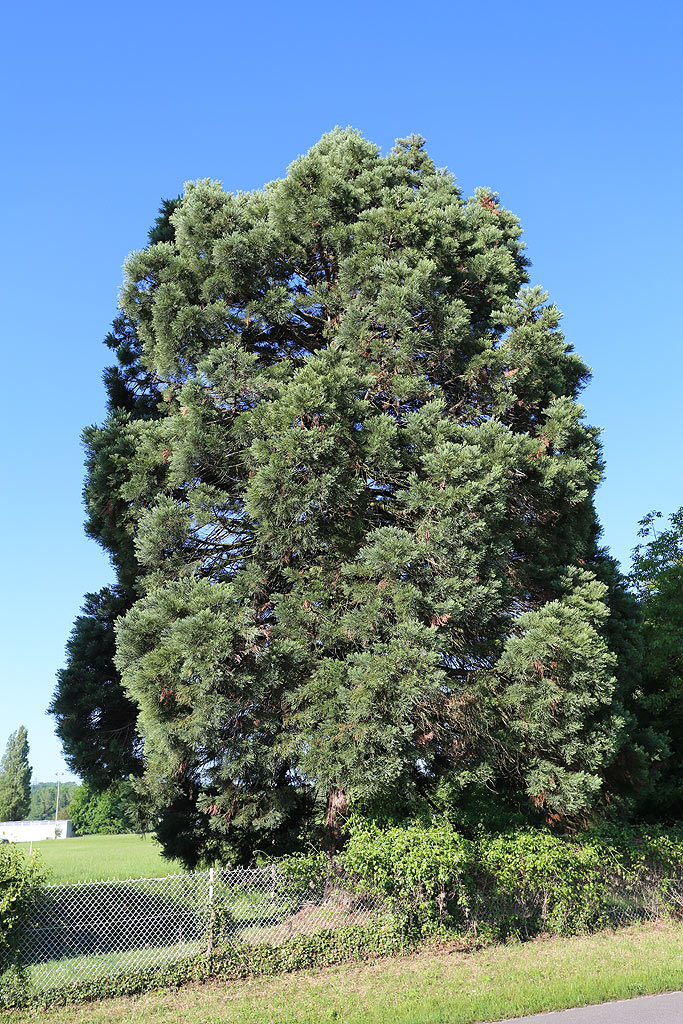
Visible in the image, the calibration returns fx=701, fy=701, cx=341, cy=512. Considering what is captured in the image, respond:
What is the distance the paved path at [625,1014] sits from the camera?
18.7ft

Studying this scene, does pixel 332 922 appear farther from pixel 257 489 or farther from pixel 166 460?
pixel 166 460

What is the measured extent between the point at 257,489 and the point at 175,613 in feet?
5.93

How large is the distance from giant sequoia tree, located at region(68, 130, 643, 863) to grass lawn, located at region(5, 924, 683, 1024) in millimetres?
1725

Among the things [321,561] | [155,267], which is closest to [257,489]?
[321,561]

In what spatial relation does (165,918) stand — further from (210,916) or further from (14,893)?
(14,893)

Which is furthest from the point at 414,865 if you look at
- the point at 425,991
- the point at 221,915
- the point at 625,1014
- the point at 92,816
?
the point at 92,816

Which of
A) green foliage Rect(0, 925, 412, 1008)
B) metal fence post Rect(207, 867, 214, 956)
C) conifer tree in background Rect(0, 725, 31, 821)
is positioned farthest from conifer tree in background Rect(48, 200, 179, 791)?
conifer tree in background Rect(0, 725, 31, 821)

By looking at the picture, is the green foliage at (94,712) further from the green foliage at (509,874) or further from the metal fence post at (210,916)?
the green foliage at (509,874)

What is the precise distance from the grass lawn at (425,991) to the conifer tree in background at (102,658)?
15.5 ft

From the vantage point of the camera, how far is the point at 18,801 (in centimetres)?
5847

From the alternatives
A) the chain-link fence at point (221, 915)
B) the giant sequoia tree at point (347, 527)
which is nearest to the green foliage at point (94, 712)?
the giant sequoia tree at point (347, 527)

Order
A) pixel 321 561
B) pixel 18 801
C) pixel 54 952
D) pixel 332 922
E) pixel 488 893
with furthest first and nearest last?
pixel 18 801 → pixel 321 561 → pixel 488 893 → pixel 332 922 → pixel 54 952

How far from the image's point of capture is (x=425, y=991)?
21.7 ft

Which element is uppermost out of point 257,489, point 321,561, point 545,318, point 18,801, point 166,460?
point 545,318
